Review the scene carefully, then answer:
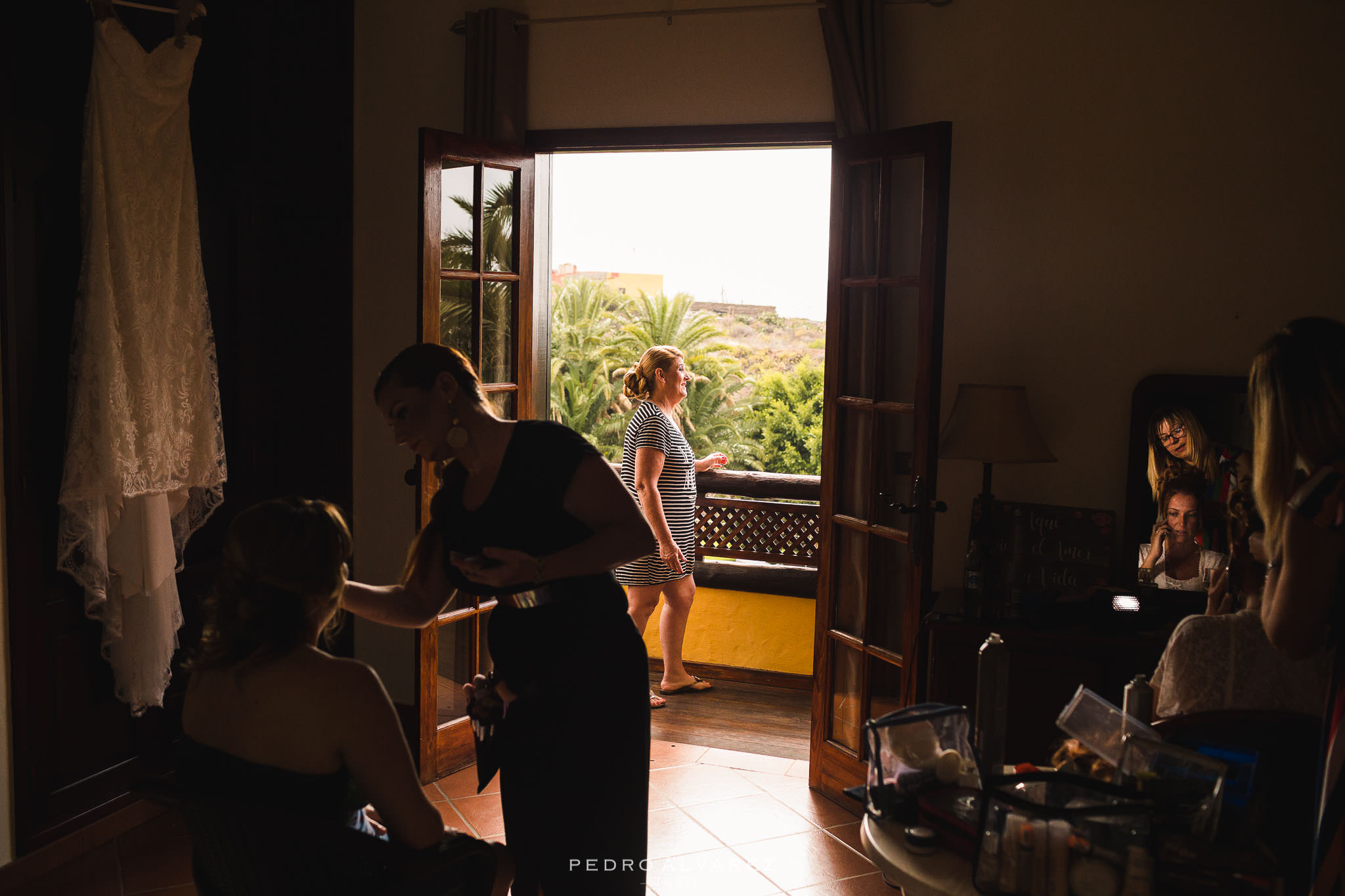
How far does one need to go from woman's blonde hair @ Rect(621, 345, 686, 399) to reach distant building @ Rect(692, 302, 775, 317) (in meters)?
9.93

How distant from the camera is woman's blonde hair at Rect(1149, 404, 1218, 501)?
3.42 meters

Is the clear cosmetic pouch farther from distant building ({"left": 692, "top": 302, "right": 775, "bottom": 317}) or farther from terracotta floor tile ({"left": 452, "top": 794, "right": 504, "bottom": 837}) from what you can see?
distant building ({"left": 692, "top": 302, "right": 775, "bottom": 317})

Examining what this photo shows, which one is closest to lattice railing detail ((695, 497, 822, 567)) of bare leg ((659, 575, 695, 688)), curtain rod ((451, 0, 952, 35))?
bare leg ((659, 575, 695, 688))

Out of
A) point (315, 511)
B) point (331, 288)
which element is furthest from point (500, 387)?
point (315, 511)

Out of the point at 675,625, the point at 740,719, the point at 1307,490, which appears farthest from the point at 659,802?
the point at 1307,490

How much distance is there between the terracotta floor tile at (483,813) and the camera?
140 inches

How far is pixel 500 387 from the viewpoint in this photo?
4188 mm

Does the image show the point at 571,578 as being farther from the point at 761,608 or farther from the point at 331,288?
the point at 761,608

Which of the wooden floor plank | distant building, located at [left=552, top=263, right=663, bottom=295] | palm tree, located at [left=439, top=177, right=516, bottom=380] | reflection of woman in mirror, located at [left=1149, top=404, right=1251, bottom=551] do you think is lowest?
the wooden floor plank

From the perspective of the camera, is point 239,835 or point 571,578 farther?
point 571,578

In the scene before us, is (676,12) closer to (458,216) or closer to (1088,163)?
(458,216)

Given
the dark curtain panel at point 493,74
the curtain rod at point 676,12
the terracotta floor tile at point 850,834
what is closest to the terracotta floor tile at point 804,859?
the terracotta floor tile at point 850,834

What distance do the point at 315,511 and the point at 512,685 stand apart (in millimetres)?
641

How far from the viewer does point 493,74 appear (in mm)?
4102
